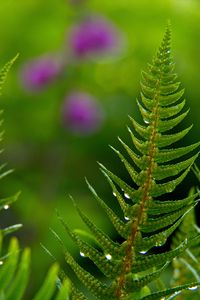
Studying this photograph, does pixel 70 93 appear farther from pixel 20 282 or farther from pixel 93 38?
pixel 20 282

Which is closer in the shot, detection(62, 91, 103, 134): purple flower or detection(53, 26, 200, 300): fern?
detection(53, 26, 200, 300): fern

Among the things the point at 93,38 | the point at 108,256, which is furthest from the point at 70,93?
the point at 108,256

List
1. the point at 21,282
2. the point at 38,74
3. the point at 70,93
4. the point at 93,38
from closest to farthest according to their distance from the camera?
the point at 21,282
the point at 93,38
the point at 38,74
the point at 70,93

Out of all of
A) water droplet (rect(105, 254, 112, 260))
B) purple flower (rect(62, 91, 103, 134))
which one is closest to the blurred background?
purple flower (rect(62, 91, 103, 134))

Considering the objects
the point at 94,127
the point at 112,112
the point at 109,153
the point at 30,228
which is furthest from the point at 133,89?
the point at 30,228

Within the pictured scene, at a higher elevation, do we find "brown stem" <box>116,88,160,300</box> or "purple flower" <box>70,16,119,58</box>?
"purple flower" <box>70,16,119,58</box>

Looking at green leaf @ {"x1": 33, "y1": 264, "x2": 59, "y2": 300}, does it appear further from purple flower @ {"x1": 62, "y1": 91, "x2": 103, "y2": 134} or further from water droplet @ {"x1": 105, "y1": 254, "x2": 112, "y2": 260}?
purple flower @ {"x1": 62, "y1": 91, "x2": 103, "y2": 134}

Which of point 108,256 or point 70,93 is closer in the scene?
point 108,256

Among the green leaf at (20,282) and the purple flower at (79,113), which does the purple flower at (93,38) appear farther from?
the green leaf at (20,282)
